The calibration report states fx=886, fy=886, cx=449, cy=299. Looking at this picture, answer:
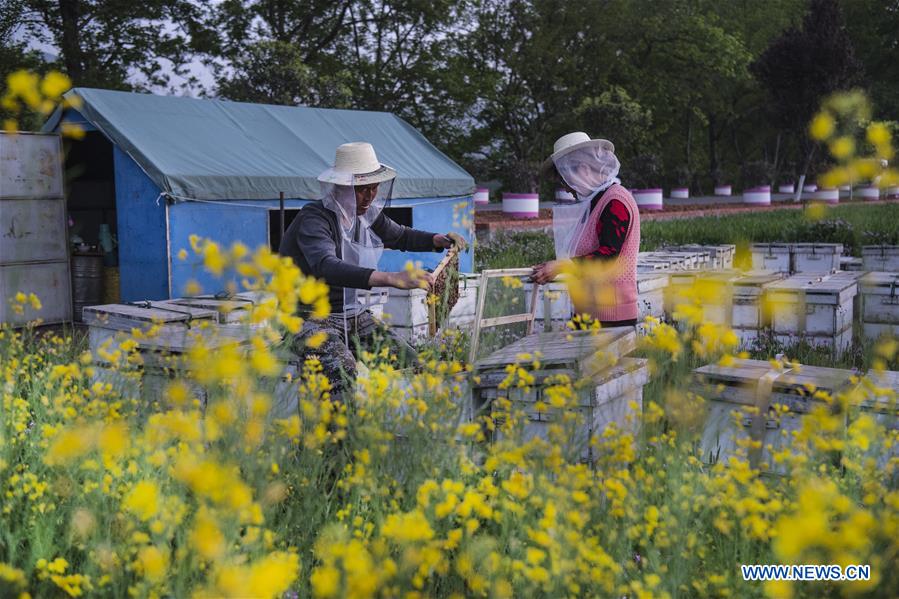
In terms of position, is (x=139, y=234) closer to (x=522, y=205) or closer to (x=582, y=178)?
(x=582, y=178)

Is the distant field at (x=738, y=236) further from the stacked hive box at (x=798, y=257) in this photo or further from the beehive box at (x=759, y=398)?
the beehive box at (x=759, y=398)

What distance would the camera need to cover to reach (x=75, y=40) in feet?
73.4

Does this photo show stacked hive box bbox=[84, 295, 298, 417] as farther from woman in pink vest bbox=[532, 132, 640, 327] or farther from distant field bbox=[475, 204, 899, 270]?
distant field bbox=[475, 204, 899, 270]

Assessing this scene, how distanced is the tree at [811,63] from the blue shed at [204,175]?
2372cm

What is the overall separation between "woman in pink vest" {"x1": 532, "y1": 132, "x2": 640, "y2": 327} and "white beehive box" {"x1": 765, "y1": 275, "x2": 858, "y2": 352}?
2.54 m

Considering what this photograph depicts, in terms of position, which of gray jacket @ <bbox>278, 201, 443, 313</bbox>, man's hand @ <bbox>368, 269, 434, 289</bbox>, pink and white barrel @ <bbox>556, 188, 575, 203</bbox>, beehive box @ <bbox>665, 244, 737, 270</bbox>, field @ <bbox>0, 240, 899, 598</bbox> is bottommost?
field @ <bbox>0, 240, 899, 598</bbox>

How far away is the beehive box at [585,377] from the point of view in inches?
149

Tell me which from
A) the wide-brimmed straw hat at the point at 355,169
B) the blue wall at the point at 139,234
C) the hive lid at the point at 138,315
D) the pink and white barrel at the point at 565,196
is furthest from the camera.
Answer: the blue wall at the point at 139,234

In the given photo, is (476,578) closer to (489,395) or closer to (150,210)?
(489,395)

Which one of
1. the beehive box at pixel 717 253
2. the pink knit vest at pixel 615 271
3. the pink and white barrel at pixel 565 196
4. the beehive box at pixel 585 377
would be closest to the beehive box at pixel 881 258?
the beehive box at pixel 717 253

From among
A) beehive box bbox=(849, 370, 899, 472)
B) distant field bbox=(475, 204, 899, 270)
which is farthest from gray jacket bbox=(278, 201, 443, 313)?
distant field bbox=(475, 204, 899, 270)

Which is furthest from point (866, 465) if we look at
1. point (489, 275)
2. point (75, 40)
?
point (75, 40)

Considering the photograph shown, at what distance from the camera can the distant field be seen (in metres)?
13.2

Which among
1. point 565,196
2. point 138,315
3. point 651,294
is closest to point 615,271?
point 565,196
